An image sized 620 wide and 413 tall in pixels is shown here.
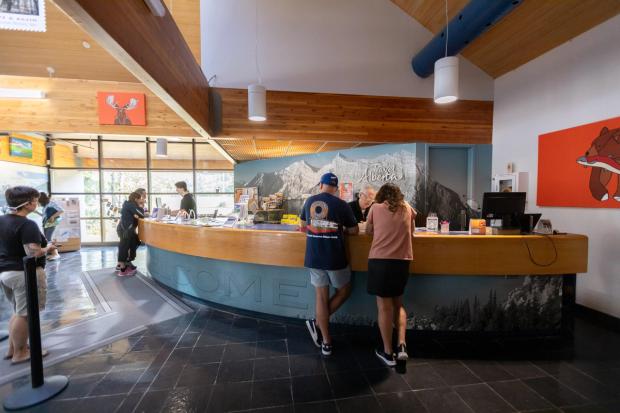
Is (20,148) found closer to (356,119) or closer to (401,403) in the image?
(356,119)

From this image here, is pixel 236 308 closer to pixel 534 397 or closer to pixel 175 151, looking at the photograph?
pixel 534 397

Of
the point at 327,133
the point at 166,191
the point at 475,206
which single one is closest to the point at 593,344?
the point at 475,206

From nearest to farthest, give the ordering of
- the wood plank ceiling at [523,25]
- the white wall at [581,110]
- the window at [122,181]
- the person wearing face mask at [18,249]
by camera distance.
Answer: the person wearing face mask at [18,249], the white wall at [581,110], the wood plank ceiling at [523,25], the window at [122,181]

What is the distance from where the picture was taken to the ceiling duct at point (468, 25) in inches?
129

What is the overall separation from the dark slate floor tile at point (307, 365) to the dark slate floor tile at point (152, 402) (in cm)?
97

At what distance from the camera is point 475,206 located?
5.52 meters

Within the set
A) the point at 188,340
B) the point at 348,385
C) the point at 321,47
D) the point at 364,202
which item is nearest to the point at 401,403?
the point at 348,385

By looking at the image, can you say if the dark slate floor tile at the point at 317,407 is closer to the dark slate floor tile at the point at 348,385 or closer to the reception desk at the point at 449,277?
the dark slate floor tile at the point at 348,385

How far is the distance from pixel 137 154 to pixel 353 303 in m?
8.88

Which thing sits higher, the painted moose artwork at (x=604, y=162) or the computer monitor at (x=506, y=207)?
the painted moose artwork at (x=604, y=162)

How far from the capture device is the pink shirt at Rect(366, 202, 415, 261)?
2.30 meters

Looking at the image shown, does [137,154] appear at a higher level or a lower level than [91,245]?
higher

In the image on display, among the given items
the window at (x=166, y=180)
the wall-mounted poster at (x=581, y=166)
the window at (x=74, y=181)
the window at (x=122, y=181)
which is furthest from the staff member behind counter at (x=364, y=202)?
the window at (x=74, y=181)

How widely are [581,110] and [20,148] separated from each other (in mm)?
11868
